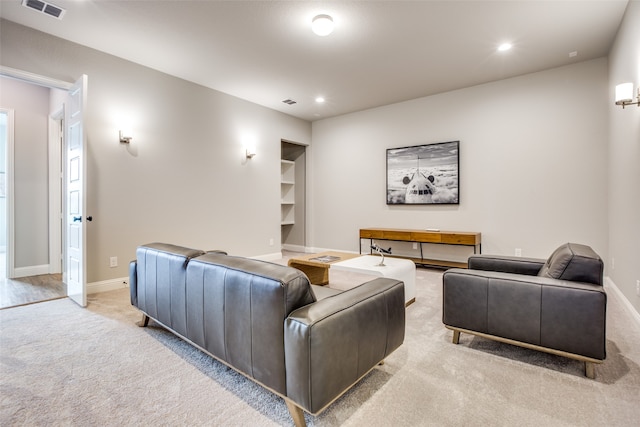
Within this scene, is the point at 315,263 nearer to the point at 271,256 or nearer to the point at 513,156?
the point at 271,256

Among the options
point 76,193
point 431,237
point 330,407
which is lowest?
point 330,407

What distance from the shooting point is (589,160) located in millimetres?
3893

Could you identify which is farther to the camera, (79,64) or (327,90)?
(327,90)

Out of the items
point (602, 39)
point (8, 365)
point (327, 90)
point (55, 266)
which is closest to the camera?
point (8, 365)

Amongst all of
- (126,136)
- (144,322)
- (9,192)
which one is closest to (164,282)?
(144,322)

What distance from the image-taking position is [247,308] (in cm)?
148

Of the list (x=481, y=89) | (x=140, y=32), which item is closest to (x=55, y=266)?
(x=140, y=32)

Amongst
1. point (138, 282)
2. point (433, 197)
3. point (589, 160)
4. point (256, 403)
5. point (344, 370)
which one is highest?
point (589, 160)

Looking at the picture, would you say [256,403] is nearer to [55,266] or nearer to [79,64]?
[79,64]

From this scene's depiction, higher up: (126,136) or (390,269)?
(126,136)

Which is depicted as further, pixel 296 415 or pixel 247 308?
pixel 247 308

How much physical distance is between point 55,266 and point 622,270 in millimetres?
6936

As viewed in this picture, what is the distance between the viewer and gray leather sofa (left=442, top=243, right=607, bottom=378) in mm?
1736

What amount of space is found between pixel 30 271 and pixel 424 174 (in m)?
5.98
